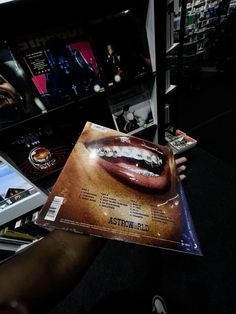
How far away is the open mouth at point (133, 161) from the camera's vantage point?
2.14 ft

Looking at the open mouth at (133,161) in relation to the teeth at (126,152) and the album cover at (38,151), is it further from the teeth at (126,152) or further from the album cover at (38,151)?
the album cover at (38,151)

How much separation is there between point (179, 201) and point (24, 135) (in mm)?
792

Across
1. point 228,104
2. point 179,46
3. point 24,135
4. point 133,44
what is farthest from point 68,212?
point 228,104

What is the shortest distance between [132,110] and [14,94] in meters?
0.68

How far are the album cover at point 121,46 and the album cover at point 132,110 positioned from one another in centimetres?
16

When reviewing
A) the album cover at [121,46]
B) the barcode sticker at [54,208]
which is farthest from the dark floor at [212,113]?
the barcode sticker at [54,208]

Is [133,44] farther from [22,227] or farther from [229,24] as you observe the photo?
[229,24]

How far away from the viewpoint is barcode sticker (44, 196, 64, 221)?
517 millimetres

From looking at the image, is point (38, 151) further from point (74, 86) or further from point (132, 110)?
point (132, 110)

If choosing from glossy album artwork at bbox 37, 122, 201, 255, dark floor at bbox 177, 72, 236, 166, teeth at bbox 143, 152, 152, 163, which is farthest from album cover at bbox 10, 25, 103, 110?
dark floor at bbox 177, 72, 236, 166

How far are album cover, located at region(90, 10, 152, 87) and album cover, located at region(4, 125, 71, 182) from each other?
1.33ft

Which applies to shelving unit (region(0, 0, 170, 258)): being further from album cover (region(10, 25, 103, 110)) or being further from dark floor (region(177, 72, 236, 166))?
dark floor (region(177, 72, 236, 166))

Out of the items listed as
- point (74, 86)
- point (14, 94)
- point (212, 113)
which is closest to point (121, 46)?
point (74, 86)

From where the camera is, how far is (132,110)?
130cm
